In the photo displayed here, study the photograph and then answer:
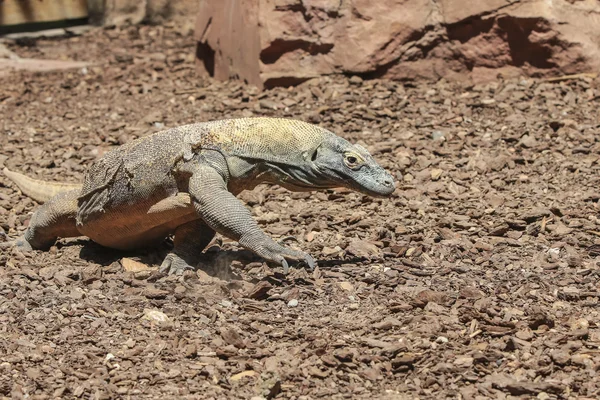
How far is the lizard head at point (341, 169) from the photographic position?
6324mm

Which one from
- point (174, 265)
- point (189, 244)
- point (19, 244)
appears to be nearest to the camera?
point (174, 265)

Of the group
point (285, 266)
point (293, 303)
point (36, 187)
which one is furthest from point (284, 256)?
point (36, 187)

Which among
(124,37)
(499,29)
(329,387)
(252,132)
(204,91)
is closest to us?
(329,387)

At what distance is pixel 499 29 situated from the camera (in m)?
10.2

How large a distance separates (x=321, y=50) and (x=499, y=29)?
1868mm

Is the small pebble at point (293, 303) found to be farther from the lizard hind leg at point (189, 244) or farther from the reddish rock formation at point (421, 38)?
the reddish rock formation at point (421, 38)

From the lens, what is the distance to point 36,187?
821 centimetres

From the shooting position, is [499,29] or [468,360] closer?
[468,360]

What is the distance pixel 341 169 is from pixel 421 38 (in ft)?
14.1

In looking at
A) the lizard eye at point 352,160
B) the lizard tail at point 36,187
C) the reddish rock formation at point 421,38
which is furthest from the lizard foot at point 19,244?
the reddish rock formation at point 421,38

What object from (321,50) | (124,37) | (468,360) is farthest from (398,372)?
(124,37)

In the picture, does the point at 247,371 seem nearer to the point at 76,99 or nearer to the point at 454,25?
the point at 454,25

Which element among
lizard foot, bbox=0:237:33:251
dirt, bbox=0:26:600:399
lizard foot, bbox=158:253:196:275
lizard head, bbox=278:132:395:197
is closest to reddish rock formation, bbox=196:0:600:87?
dirt, bbox=0:26:600:399

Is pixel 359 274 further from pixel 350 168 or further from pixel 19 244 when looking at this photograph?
pixel 19 244
